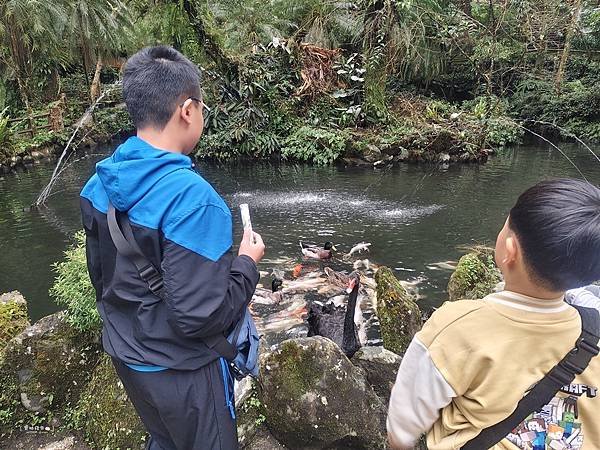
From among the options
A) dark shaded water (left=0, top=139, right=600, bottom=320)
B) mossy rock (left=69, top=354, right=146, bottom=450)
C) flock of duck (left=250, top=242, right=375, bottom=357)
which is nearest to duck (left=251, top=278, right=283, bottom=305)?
flock of duck (left=250, top=242, right=375, bottom=357)

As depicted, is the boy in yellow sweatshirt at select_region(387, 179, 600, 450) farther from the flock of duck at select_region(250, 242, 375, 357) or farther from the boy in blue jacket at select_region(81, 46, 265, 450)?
the flock of duck at select_region(250, 242, 375, 357)

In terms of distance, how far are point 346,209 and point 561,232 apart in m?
8.46

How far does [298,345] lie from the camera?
251 cm

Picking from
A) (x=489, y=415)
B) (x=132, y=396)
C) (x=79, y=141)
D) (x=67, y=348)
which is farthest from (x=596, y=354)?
(x=79, y=141)

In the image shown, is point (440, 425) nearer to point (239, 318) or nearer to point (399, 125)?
point (239, 318)

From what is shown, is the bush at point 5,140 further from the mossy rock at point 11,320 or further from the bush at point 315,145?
the mossy rock at point 11,320

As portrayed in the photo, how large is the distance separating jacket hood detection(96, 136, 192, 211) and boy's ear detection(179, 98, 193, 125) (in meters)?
0.15

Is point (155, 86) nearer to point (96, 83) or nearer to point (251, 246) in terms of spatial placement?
point (251, 246)

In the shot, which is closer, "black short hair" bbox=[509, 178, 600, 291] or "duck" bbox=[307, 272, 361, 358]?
"black short hair" bbox=[509, 178, 600, 291]

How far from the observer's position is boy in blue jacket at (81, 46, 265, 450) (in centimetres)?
138

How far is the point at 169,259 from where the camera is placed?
1.37 m

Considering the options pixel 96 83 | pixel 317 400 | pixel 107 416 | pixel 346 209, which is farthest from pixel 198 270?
pixel 96 83

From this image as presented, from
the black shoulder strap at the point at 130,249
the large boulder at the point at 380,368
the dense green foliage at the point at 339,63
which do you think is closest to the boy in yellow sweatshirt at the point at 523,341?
the black shoulder strap at the point at 130,249

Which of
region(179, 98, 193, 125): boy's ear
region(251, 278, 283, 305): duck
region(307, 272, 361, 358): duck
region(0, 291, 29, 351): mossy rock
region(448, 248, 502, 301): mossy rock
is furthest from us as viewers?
region(251, 278, 283, 305): duck
